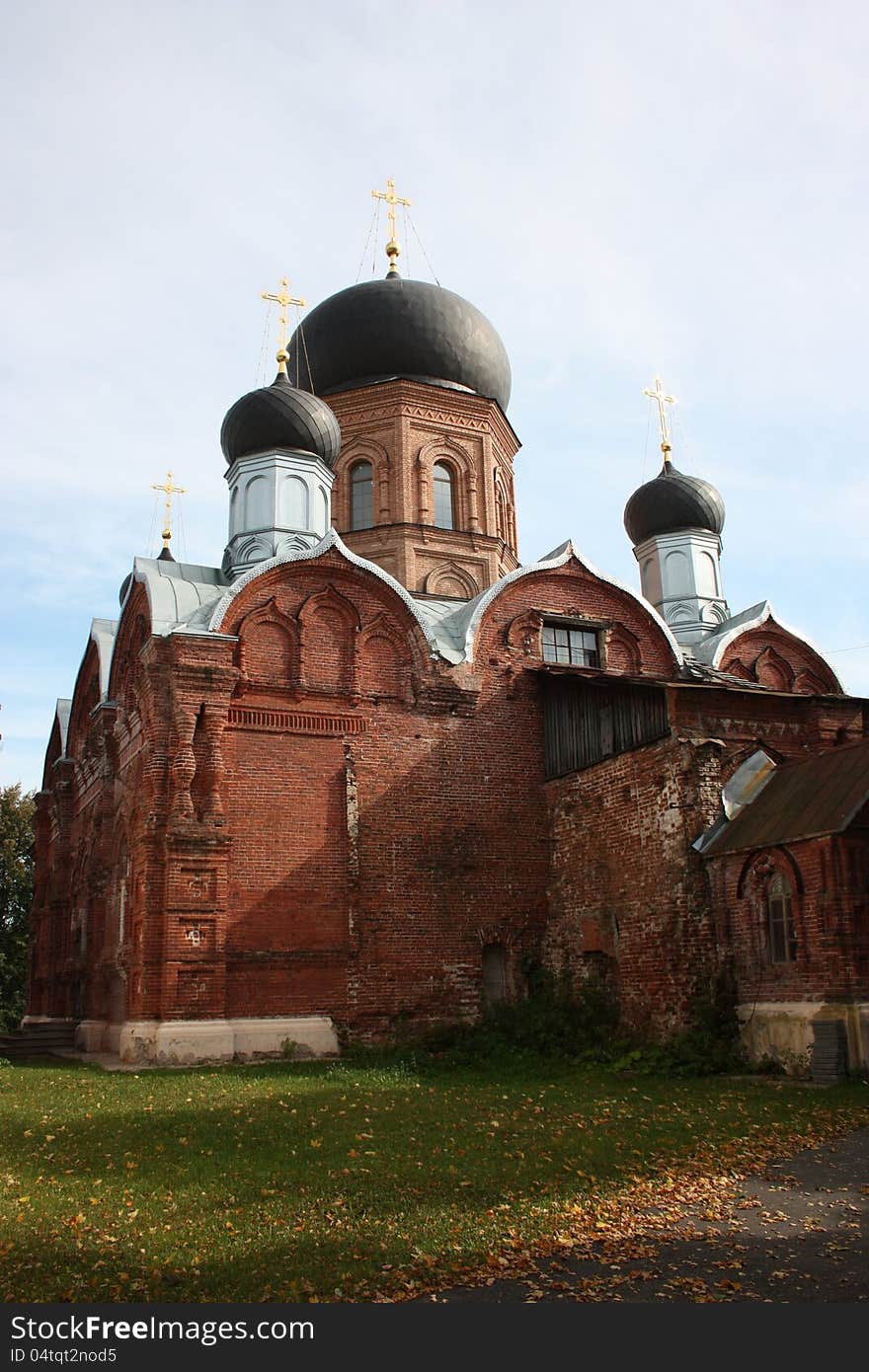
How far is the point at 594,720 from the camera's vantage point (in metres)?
14.4

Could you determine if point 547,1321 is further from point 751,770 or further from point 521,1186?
point 751,770

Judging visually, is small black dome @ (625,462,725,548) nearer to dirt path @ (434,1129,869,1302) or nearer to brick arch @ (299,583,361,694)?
brick arch @ (299,583,361,694)

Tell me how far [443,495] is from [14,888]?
648 inches

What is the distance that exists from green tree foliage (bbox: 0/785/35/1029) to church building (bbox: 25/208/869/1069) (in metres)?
10.3

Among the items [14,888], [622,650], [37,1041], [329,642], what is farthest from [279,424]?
[14,888]

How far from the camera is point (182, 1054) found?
488 inches

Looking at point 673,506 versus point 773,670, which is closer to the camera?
point 773,670

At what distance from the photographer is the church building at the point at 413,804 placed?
11812 mm

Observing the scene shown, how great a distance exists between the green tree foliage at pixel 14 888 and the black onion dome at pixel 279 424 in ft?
49.1

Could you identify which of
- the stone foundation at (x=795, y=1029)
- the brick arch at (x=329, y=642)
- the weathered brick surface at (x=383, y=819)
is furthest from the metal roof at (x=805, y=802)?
the brick arch at (x=329, y=642)

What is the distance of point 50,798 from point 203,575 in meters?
6.09

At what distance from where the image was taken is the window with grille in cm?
1620

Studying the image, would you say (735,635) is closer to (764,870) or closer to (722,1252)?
(764,870)

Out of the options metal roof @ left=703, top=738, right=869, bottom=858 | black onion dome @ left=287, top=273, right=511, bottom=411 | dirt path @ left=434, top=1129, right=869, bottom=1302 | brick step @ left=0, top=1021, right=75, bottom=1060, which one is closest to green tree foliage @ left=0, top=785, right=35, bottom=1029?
brick step @ left=0, top=1021, right=75, bottom=1060
